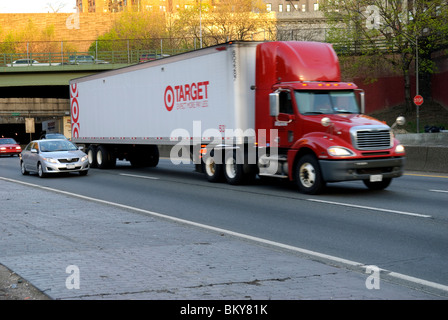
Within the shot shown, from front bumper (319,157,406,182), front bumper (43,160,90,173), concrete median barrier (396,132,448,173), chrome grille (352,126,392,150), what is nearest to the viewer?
front bumper (319,157,406,182)

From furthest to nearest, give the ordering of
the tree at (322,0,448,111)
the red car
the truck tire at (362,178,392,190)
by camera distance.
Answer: the tree at (322,0,448,111) < the red car < the truck tire at (362,178,392,190)

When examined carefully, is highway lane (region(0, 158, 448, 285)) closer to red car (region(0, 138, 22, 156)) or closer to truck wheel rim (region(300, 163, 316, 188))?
truck wheel rim (region(300, 163, 316, 188))

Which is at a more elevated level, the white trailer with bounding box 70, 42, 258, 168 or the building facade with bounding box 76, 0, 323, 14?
the building facade with bounding box 76, 0, 323, 14

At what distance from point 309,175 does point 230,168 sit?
376 cm

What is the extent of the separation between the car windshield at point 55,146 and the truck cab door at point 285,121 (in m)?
10.1

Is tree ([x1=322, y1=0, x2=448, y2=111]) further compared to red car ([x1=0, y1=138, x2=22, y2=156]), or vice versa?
tree ([x1=322, y1=0, x2=448, y2=111])

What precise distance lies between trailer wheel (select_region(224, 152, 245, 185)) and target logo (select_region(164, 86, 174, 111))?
3434 mm

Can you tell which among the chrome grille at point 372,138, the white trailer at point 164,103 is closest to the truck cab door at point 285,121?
the white trailer at point 164,103

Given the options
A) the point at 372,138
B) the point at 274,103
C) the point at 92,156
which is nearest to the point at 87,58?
the point at 92,156

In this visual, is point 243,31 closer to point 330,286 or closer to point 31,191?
point 31,191

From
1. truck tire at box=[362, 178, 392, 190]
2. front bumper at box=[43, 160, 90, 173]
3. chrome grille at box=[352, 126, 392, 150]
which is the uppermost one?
chrome grille at box=[352, 126, 392, 150]

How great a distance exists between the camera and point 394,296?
20.1 feet

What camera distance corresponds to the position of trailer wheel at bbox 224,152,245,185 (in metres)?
17.7

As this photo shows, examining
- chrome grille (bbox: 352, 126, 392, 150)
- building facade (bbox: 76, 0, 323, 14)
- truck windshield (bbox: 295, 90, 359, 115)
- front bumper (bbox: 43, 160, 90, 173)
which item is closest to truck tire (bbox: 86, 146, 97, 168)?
front bumper (bbox: 43, 160, 90, 173)
